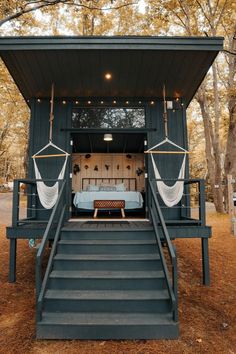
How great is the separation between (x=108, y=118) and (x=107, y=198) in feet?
7.78

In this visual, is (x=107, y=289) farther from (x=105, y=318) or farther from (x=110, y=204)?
(x=110, y=204)

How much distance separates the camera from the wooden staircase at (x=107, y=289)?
2830mm

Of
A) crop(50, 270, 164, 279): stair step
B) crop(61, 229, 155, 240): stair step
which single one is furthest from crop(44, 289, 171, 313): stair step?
crop(61, 229, 155, 240): stair step

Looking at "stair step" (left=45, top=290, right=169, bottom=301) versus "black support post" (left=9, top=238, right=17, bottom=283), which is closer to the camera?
"stair step" (left=45, top=290, right=169, bottom=301)

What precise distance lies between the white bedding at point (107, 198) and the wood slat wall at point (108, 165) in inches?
74.6

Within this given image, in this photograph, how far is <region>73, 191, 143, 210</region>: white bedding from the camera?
706 cm

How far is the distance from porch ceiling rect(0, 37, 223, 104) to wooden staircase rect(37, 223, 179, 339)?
3.26 m

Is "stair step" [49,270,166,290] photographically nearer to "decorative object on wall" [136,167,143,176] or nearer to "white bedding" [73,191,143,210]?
"white bedding" [73,191,143,210]

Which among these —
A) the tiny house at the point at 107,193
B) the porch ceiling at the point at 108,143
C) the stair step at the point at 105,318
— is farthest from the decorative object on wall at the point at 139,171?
the stair step at the point at 105,318

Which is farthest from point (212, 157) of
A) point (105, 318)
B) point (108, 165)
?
point (105, 318)

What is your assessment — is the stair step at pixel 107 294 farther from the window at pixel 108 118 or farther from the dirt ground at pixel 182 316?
the window at pixel 108 118

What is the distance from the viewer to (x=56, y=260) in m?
3.62

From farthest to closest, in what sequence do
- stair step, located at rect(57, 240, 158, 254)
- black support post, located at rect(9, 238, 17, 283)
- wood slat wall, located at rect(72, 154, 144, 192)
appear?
wood slat wall, located at rect(72, 154, 144, 192) → black support post, located at rect(9, 238, 17, 283) → stair step, located at rect(57, 240, 158, 254)

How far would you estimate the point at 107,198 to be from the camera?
23.1ft
